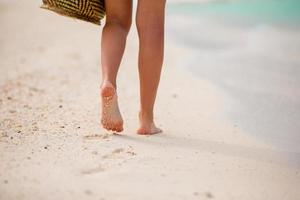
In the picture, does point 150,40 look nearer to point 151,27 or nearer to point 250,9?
point 151,27

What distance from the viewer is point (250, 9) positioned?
768cm

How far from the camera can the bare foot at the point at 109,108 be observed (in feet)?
7.63

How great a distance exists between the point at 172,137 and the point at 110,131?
274mm

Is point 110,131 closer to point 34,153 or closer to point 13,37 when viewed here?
point 34,153

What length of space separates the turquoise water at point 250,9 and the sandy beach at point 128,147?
9.57ft

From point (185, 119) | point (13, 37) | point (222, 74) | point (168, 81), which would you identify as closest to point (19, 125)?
point (185, 119)

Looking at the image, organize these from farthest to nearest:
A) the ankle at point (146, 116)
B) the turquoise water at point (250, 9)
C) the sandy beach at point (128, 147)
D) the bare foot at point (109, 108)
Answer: the turquoise water at point (250, 9)
the ankle at point (146, 116)
the bare foot at point (109, 108)
the sandy beach at point (128, 147)

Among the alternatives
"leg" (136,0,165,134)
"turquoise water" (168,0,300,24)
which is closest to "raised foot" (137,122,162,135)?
"leg" (136,0,165,134)

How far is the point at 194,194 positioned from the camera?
180 cm

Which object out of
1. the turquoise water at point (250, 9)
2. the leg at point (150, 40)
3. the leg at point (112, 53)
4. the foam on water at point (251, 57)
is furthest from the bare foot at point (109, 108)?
the turquoise water at point (250, 9)

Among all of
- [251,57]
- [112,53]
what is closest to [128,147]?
[112,53]

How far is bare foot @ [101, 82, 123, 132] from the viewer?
7.63 feet

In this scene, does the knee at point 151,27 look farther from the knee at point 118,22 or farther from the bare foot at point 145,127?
the bare foot at point 145,127

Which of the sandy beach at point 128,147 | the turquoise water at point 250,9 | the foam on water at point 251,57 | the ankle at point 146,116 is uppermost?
the turquoise water at point 250,9
